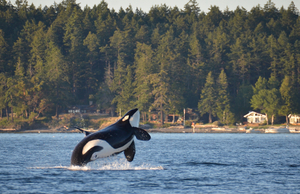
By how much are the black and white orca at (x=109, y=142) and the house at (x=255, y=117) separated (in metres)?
124

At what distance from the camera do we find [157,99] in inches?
5955

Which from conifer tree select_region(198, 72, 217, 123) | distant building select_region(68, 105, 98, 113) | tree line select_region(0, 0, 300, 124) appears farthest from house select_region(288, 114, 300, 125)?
distant building select_region(68, 105, 98, 113)

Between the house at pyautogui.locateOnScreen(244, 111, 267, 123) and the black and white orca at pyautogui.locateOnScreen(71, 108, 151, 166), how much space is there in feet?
406

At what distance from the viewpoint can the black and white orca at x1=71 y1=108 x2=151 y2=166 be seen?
27.0m

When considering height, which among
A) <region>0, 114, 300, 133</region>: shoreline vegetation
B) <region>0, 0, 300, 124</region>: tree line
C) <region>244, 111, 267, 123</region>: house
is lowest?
<region>0, 114, 300, 133</region>: shoreline vegetation

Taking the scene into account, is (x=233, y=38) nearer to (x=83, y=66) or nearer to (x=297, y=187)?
(x=83, y=66)

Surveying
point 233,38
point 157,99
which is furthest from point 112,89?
point 233,38

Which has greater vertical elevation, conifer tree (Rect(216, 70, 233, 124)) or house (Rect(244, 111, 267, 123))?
conifer tree (Rect(216, 70, 233, 124))

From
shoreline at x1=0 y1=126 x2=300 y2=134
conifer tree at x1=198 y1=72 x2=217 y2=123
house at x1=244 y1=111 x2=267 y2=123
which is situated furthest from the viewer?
conifer tree at x1=198 y1=72 x2=217 y2=123

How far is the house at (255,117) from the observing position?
148 m

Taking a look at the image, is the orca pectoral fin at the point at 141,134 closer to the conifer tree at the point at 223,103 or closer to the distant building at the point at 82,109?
the conifer tree at the point at 223,103

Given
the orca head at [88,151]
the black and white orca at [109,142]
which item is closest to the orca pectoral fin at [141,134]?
the black and white orca at [109,142]

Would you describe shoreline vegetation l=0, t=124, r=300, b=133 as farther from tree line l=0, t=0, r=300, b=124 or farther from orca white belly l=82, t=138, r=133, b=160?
orca white belly l=82, t=138, r=133, b=160

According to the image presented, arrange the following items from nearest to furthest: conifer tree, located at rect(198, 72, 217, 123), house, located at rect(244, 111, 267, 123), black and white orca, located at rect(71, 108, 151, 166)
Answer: black and white orca, located at rect(71, 108, 151, 166) → house, located at rect(244, 111, 267, 123) → conifer tree, located at rect(198, 72, 217, 123)
